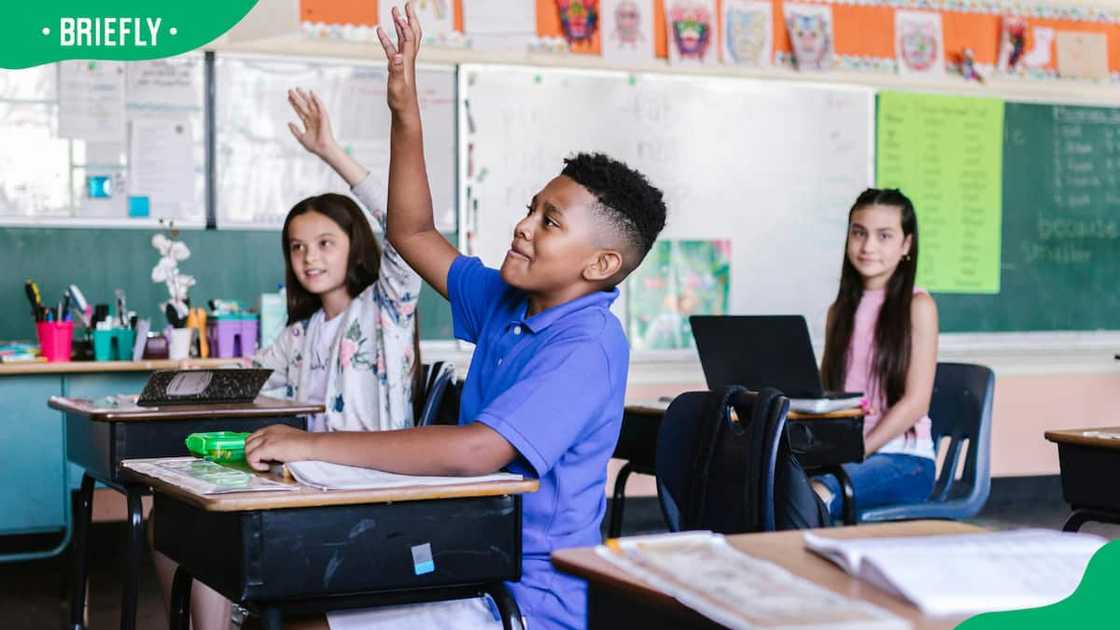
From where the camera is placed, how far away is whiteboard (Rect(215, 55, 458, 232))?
4.80m

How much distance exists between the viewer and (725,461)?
2244 millimetres

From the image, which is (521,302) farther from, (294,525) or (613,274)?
(294,525)

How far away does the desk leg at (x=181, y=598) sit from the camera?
2.11 metres

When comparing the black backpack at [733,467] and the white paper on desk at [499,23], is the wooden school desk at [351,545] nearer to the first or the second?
the black backpack at [733,467]

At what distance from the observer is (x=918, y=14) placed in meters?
5.78

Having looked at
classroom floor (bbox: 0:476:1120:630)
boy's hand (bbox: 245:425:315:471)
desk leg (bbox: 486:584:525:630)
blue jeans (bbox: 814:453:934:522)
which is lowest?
classroom floor (bbox: 0:476:1120:630)

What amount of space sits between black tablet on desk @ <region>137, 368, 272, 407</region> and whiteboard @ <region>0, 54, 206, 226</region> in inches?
69.9

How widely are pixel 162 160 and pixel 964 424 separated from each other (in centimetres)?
289

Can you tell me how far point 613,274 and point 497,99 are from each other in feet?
10.6

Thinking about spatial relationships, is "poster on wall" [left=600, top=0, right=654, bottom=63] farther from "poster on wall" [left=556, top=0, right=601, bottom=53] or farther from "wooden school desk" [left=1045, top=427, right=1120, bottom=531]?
"wooden school desk" [left=1045, top=427, right=1120, bottom=531]

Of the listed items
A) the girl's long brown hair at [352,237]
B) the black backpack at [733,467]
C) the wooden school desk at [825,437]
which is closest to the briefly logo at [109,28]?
the girl's long brown hair at [352,237]

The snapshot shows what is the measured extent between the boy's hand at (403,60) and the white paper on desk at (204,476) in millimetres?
644

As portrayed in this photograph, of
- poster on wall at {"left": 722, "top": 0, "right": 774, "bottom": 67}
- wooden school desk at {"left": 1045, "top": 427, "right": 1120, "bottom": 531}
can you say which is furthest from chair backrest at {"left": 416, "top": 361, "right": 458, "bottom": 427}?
poster on wall at {"left": 722, "top": 0, "right": 774, "bottom": 67}

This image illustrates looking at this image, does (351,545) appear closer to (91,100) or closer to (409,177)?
(409,177)
